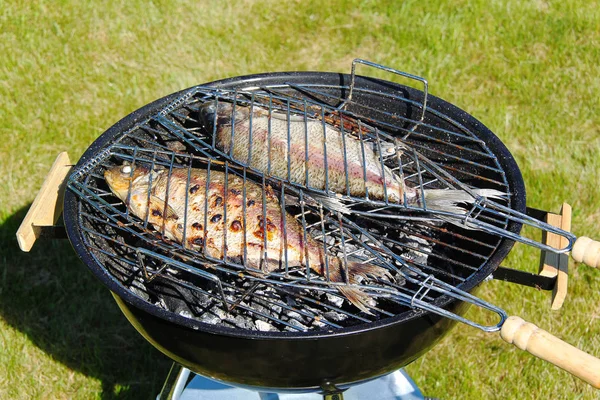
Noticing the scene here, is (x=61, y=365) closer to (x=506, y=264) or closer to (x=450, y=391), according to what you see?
(x=450, y=391)

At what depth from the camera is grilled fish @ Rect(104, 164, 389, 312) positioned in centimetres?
214

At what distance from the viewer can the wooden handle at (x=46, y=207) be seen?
234 centimetres

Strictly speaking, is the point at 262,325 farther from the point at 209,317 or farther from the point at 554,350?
the point at 554,350

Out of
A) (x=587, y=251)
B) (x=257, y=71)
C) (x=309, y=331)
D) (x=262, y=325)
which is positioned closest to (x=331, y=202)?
(x=262, y=325)

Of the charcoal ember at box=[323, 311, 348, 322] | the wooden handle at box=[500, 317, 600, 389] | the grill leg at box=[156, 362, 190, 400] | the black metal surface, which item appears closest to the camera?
the wooden handle at box=[500, 317, 600, 389]

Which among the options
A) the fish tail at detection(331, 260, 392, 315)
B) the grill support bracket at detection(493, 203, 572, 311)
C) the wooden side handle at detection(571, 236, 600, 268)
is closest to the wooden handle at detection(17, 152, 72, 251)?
the fish tail at detection(331, 260, 392, 315)

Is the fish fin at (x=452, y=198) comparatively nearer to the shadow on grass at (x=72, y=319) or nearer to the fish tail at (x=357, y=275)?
the fish tail at (x=357, y=275)

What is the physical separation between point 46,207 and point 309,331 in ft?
3.81

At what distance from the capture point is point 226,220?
7.28ft

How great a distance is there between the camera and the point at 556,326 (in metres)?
3.53

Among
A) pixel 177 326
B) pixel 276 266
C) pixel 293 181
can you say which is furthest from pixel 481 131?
pixel 177 326

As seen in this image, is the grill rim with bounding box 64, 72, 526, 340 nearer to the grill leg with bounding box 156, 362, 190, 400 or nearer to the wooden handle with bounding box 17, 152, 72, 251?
the wooden handle with bounding box 17, 152, 72, 251

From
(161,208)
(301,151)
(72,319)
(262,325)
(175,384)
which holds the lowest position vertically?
(72,319)

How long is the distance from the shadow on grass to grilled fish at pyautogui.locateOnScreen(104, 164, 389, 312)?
1.42m
